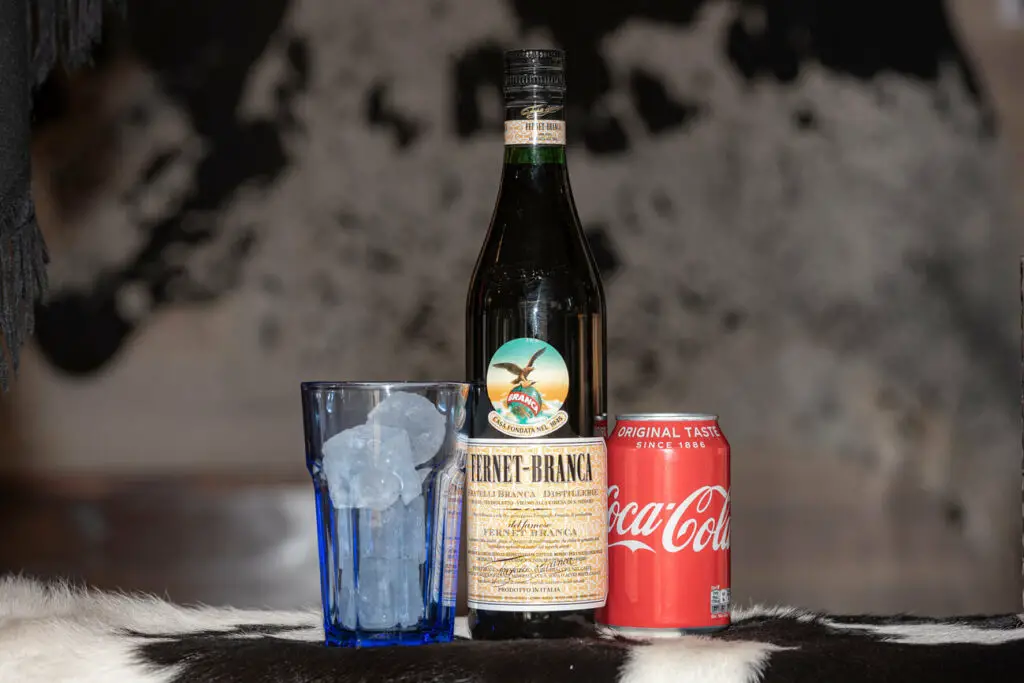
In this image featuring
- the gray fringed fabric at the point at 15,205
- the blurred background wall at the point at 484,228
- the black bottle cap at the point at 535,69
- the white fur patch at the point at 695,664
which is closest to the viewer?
the white fur patch at the point at 695,664

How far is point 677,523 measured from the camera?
2.58 ft

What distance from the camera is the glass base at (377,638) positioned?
752mm

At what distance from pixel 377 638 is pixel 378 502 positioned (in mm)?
81

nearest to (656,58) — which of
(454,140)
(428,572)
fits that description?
(454,140)

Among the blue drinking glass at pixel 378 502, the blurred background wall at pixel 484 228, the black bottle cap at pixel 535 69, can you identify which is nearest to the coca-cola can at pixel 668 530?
the blue drinking glass at pixel 378 502

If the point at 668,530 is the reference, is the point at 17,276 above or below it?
above

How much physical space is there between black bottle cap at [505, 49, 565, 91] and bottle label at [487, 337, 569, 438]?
168mm

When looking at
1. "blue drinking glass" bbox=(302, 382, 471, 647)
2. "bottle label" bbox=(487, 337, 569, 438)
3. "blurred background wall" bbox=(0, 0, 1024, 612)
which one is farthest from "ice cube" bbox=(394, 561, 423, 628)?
"blurred background wall" bbox=(0, 0, 1024, 612)

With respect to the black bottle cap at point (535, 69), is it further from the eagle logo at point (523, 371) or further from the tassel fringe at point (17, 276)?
the tassel fringe at point (17, 276)

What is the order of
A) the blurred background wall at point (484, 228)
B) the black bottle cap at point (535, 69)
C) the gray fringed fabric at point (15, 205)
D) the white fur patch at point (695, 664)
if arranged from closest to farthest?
1. the white fur patch at point (695, 664)
2. the black bottle cap at point (535, 69)
3. the gray fringed fabric at point (15, 205)
4. the blurred background wall at point (484, 228)

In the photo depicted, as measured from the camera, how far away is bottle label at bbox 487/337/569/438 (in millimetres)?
781

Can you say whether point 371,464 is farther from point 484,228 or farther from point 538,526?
point 484,228

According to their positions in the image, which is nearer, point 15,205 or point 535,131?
point 535,131

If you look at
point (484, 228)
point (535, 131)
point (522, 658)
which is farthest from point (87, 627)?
point (484, 228)
